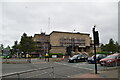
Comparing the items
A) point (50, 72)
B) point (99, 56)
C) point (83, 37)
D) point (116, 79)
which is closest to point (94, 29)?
point (116, 79)

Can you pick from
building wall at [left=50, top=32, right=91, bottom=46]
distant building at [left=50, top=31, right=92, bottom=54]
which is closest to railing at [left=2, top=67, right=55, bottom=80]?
distant building at [left=50, top=31, right=92, bottom=54]

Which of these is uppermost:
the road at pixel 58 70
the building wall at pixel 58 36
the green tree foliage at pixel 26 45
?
the building wall at pixel 58 36

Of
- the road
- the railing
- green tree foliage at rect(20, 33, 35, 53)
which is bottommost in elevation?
the road

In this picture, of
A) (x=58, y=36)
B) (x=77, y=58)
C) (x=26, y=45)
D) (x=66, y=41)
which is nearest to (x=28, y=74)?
(x=77, y=58)

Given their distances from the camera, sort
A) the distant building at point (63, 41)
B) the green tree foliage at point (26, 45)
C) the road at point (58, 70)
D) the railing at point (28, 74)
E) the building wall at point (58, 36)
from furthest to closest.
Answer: the building wall at point (58, 36) < the distant building at point (63, 41) < the green tree foliage at point (26, 45) < the road at point (58, 70) < the railing at point (28, 74)

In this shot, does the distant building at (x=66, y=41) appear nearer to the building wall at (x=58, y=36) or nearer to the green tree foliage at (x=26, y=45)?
the building wall at (x=58, y=36)

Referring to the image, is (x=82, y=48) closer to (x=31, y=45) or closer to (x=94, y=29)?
(x=31, y=45)

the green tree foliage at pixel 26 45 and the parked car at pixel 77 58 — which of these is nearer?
the parked car at pixel 77 58

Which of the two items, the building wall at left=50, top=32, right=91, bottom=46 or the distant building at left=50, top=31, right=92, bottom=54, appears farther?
the building wall at left=50, top=32, right=91, bottom=46

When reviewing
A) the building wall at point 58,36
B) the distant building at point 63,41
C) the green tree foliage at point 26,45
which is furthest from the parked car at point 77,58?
the building wall at point 58,36

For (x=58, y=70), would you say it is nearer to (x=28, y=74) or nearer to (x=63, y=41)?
(x=28, y=74)

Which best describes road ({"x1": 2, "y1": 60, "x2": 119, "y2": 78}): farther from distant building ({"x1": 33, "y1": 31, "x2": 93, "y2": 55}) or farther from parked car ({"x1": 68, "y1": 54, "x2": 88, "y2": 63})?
distant building ({"x1": 33, "y1": 31, "x2": 93, "y2": 55})

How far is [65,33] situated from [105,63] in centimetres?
6114

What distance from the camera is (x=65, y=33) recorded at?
7625cm
